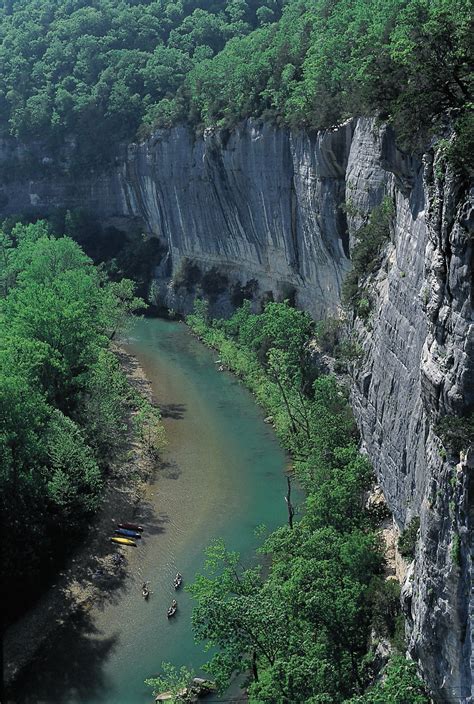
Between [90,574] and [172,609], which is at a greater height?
A: [90,574]

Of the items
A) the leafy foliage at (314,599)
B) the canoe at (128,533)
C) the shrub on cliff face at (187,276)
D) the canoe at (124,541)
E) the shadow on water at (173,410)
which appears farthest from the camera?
the shrub on cliff face at (187,276)

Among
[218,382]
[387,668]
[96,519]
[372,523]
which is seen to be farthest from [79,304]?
[387,668]

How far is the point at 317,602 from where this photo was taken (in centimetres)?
2102

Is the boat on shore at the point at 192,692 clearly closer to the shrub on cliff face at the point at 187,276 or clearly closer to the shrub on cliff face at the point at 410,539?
the shrub on cliff face at the point at 410,539

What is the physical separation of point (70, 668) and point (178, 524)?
26.2 feet

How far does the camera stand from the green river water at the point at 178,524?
2442cm

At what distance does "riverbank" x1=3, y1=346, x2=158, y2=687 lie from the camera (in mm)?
25812

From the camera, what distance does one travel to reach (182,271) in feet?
198

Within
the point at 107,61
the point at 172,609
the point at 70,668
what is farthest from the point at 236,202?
the point at 70,668

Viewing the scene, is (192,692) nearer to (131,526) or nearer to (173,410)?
(131,526)

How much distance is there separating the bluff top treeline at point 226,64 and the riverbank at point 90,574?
57.6 ft

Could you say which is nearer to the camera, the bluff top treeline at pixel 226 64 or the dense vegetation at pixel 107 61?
the bluff top treeline at pixel 226 64

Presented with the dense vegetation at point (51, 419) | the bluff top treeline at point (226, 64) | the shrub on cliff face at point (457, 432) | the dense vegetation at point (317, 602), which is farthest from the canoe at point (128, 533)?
the shrub on cliff face at point (457, 432)

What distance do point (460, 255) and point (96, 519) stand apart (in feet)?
68.5
